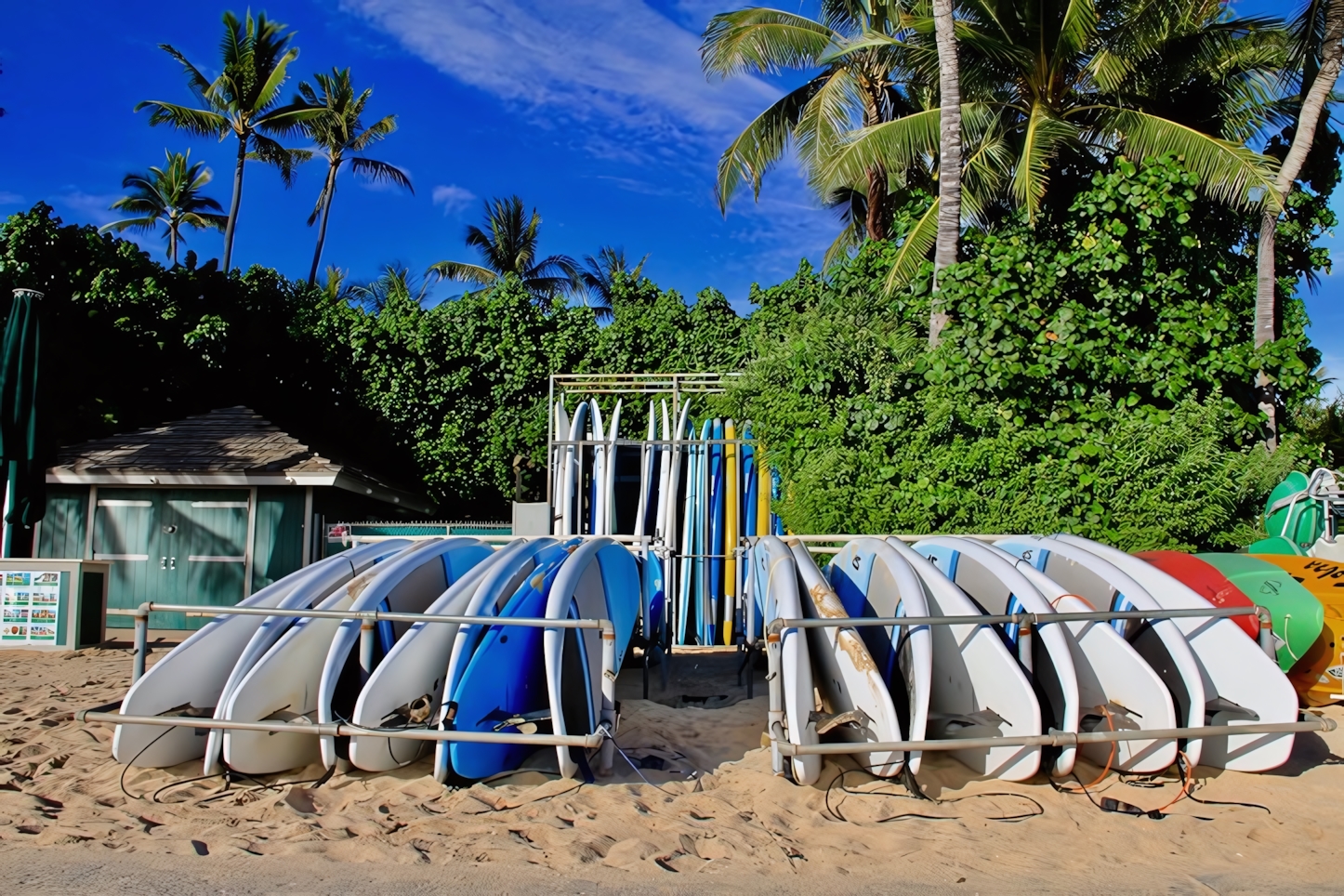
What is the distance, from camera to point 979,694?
4.63 meters

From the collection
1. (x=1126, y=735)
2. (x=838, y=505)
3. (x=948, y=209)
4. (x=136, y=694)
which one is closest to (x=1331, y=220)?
(x=948, y=209)

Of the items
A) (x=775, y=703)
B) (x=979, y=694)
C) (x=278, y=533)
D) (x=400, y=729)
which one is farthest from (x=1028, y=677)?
(x=278, y=533)

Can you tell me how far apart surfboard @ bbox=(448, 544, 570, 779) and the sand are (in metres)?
0.13

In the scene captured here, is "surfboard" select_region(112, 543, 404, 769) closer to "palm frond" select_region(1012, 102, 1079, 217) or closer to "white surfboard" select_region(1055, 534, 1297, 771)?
"white surfboard" select_region(1055, 534, 1297, 771)

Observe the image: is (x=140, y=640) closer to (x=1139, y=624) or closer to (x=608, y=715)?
(x=608, y=715)

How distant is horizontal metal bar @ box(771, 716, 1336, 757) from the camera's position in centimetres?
413

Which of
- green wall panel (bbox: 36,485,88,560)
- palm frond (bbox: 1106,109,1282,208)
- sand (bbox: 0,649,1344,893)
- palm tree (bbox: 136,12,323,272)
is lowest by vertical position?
sand (bbox: 0,649,1344,893)

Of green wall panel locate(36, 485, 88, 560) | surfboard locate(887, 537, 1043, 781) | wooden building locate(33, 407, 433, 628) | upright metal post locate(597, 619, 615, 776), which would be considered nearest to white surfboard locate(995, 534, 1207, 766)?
surfboard locate(887, 537, 1043, 781)

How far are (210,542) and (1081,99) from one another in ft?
41.2

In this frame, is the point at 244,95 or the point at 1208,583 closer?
the point at 1208,583

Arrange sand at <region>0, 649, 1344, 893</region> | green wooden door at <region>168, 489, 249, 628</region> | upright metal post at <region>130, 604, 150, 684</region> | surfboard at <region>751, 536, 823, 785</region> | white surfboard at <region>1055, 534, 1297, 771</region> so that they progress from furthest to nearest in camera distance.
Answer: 1. green wooden door at <region>168, 489, 249, 628</region>
2. upright metal post at <region>130, 604, 150, 684</region>
3. white surfboard at <region>1055, 534, 1297, 771</region>
4. surfboard at <region>751, 536, 823, 785</region>
5. sand at <region>0, 649, 1344, 893</region>

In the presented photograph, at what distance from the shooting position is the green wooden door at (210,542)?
1179 centimetres

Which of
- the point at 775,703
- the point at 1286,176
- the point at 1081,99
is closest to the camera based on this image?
the point at 775,703

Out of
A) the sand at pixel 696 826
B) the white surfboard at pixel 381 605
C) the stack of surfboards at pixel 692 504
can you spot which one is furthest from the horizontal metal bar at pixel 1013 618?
the stack of surfboards at pixel 692 504
